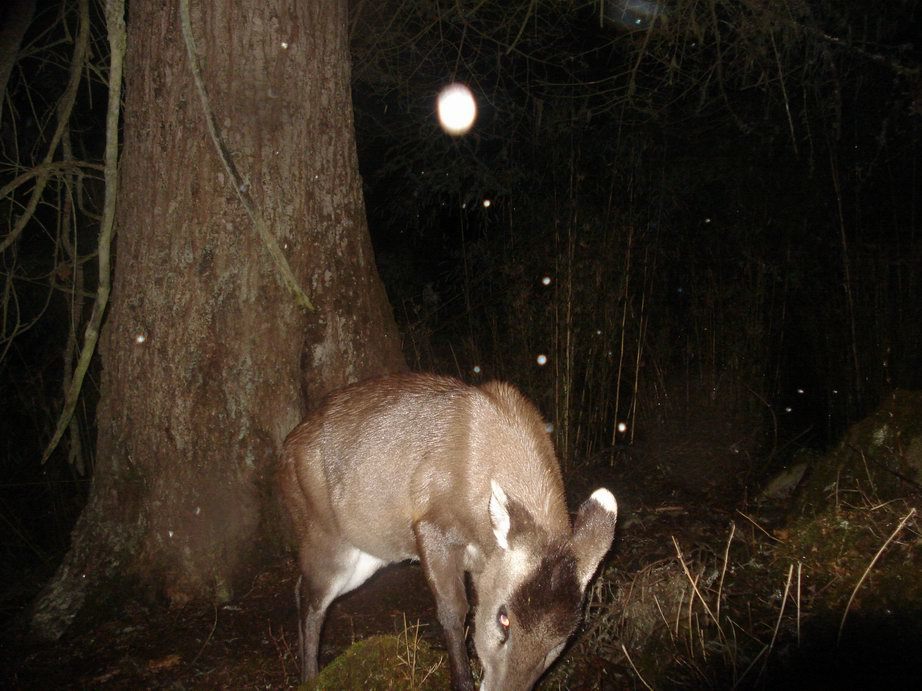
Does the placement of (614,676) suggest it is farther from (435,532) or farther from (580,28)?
(580,28)

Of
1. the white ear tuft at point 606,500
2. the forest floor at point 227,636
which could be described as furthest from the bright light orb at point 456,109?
the white ear tuft at point 606,500

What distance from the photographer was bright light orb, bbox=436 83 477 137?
9242 mm

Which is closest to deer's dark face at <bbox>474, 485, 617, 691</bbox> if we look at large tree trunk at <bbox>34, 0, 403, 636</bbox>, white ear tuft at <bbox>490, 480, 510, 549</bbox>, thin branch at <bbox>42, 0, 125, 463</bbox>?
white ear tuft at <bbox>490, 480, 510, 549</bbox>

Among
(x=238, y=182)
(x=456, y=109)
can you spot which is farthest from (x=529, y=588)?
(x=456, y=109)

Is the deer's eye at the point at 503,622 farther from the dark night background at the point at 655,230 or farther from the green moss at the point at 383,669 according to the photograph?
the dark night background at the point at 655,230

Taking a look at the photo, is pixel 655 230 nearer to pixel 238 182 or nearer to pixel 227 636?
pixel 238 182

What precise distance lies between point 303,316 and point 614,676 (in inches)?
121

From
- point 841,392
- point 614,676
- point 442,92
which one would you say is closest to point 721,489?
point 841,392

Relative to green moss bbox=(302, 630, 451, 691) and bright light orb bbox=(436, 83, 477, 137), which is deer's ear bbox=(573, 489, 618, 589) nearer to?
green moss bbox=(302, 630, 451, 691)

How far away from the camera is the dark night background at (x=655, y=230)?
648cm

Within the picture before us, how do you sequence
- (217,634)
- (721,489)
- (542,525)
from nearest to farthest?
(542,525) < (217,634) < (721,489)

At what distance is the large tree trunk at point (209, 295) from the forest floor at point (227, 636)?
18cm

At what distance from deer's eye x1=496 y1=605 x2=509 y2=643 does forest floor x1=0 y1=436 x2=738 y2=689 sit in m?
0.55

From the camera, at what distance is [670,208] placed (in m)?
9.12
